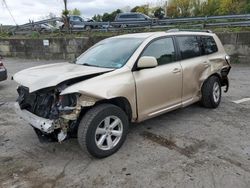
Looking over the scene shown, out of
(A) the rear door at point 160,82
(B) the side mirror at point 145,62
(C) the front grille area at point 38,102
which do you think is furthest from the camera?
(A) the rear door at point 160,82

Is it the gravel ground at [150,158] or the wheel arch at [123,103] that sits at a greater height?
the wheel arch at [123,103]

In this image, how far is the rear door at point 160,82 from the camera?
169 inches

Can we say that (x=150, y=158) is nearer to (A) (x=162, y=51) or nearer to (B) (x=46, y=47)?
(A) (x=162, y=51)

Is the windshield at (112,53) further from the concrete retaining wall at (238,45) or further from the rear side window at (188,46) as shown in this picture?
the concrete retaining wall at (238,45)

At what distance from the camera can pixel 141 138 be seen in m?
4.57

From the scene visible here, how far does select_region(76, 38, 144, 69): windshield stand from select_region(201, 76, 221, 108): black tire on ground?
188 centimetres

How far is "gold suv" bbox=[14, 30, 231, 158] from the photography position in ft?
12.0

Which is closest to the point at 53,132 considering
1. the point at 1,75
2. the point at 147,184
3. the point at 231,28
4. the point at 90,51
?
the point at 147,184

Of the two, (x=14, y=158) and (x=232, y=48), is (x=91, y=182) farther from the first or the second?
(x=232, y=48)

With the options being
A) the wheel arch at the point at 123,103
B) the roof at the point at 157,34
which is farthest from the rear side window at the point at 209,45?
the wheel arch at the point at 123,103

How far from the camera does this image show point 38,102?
394 cm

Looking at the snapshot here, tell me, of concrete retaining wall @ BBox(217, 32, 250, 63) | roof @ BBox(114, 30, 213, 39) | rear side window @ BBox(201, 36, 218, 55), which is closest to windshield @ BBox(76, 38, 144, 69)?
roof @ BBox(114, 30, 213, 39)

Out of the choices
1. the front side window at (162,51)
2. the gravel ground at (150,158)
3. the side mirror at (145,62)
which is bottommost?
the gravel ground at (150,158)

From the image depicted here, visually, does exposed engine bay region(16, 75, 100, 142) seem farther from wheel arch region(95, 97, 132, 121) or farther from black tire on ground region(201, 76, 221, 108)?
black tire on ground region(201, 76, 221, 108)
